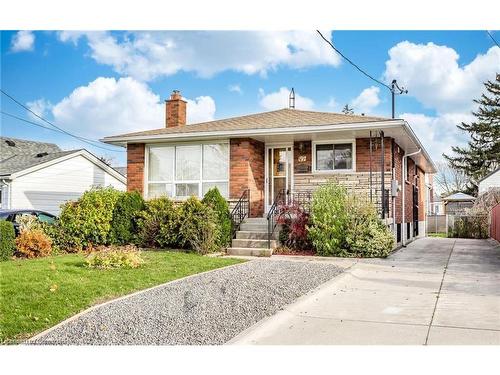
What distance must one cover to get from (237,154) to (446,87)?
23.3ft

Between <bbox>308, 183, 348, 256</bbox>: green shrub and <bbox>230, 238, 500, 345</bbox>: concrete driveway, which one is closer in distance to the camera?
<bbox>230, 238, 500, 345</bbox>: concrete driveway

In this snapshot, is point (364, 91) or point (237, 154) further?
point (237, 154)

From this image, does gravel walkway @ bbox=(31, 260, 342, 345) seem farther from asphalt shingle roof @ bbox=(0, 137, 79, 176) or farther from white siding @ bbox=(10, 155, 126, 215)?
white siding @ bbox=(10, 155, 126, 215)

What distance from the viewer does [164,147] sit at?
13555mm

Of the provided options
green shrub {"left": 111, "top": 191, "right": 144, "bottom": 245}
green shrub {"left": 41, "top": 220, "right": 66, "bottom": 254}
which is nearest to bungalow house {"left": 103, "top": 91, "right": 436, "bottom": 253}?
green shrub {"left": 111, "top": 191, "right": 144, "bottom": 245}

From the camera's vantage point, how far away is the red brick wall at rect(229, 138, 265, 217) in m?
12.6

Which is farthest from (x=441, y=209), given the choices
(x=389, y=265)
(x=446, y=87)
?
(x=446, y=87)

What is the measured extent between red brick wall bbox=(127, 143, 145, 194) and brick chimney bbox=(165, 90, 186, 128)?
173 cm

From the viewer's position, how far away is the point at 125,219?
37.0 feet

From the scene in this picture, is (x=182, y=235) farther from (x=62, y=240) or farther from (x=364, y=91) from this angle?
(x=364, y=91)

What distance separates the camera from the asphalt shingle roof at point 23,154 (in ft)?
48.4

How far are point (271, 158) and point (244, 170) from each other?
1.19m

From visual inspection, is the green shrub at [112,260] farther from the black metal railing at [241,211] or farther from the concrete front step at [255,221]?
the concrete front step at [255,221]
